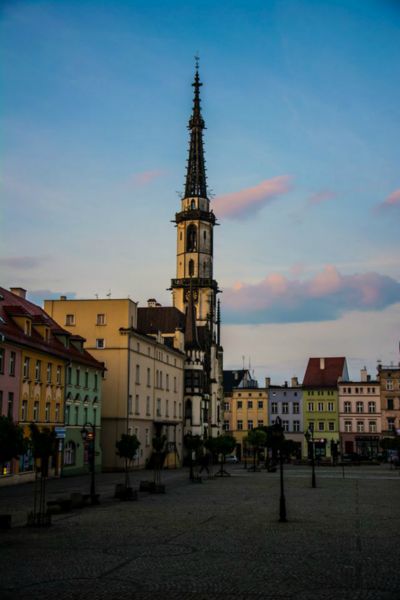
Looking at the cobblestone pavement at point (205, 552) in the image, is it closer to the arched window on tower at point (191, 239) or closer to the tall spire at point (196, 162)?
the arched window on tower at point (191, 239)

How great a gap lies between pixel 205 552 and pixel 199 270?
108 metres

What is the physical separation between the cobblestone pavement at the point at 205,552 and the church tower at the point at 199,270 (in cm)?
7159

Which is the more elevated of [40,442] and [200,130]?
[200,130]

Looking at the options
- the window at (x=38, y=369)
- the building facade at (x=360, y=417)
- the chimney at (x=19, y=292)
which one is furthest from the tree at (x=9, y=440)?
the building facade at (x=360, y=417)

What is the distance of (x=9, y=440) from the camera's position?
2278 cm

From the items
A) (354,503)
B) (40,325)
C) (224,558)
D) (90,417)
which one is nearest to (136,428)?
(90,417)

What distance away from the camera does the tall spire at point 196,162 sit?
13012 cm

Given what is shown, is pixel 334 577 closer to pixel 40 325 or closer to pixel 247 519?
pixel 247 519

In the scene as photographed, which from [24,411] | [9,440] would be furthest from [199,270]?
[9,440]

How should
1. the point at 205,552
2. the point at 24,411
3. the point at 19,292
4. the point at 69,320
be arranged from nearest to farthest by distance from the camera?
the point at 205,552 → the point at 24,411 → the point at 19,292 → the point at 69,320

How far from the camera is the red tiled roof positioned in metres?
120

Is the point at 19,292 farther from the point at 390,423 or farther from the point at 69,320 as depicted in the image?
the point at 390,423

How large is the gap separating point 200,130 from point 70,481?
95572mm

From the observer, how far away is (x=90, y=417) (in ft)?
202
